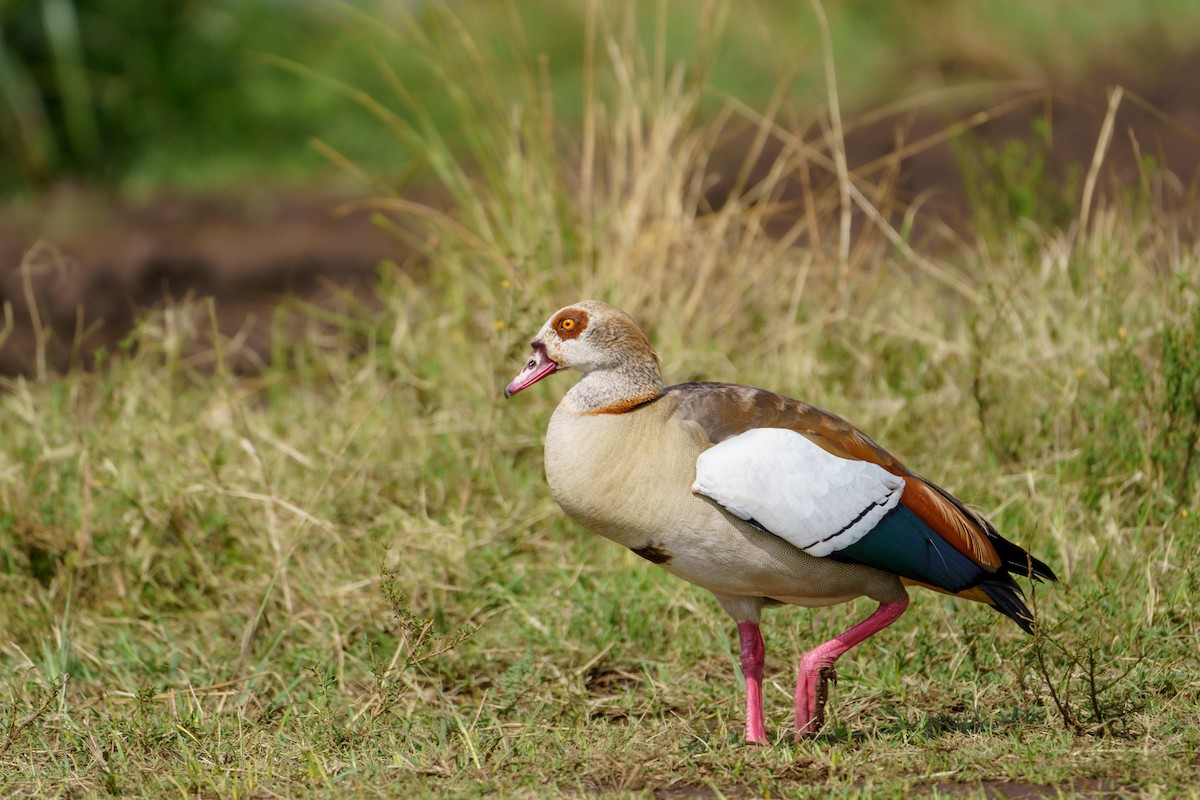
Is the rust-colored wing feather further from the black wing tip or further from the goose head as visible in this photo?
the goose head

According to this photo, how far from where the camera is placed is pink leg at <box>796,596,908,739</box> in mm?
3273

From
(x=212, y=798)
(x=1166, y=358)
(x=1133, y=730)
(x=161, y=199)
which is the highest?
(x=1166, y=358)

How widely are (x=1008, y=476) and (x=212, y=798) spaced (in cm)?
260

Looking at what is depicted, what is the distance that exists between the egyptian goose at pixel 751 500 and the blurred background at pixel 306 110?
3602 millimetres

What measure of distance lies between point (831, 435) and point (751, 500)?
320 mm

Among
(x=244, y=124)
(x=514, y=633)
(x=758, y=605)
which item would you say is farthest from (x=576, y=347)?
(x=244, y=124)

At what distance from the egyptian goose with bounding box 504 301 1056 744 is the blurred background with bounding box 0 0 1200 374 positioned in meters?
3.60

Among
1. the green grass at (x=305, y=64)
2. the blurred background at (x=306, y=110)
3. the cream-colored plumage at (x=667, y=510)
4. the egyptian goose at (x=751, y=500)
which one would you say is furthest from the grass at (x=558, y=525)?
the green grass at (x=305, y=64)

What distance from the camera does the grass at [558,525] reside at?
324cm

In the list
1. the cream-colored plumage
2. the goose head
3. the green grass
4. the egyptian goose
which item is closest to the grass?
the egyptian goose

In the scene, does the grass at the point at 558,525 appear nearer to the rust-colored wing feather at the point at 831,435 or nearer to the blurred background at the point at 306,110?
the rust-colored wing feather at the point at 831,435

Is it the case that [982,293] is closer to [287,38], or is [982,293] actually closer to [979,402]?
[979,402]

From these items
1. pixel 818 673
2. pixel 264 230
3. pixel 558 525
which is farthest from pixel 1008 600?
pixel 264 230

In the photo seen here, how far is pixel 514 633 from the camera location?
4031 millimetres
